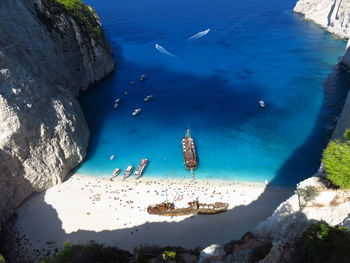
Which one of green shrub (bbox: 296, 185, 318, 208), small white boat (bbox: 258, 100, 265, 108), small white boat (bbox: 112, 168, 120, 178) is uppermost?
green shrub (bbox: 296, 185, 318, 208)

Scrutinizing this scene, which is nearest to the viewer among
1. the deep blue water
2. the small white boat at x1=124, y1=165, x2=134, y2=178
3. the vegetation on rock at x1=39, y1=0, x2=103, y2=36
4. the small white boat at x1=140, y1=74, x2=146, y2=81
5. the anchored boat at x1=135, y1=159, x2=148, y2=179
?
the anchored boat at x1=135, y1=159, x2=148, y2=179

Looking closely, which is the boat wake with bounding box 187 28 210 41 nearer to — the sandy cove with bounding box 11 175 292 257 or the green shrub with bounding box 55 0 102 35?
the green shrub with bounding box 55 0 102 35

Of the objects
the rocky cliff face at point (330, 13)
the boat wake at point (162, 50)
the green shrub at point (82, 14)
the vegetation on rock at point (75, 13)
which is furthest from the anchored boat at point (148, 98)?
the rocky cliff face at point (330, 13)

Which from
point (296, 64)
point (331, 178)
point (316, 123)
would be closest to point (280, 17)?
point (296, 64)

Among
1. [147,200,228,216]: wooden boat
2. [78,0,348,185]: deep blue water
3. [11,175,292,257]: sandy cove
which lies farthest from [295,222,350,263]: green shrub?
[78,0,348,185]: deep blue water

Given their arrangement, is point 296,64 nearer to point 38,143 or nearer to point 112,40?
point 112,40

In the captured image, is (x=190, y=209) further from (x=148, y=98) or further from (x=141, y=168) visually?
(x=148, y=98)
